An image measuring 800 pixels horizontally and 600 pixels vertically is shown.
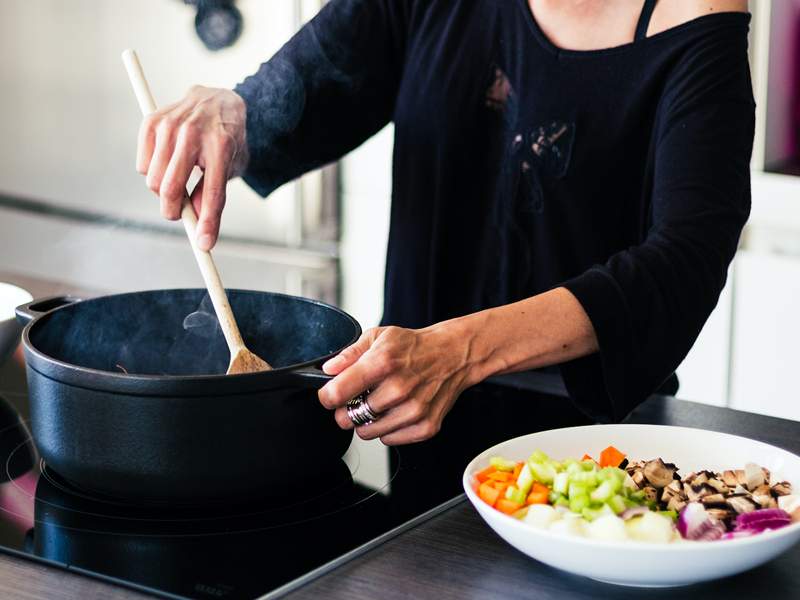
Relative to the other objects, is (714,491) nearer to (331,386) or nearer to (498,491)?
(498,491)

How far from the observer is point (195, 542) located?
959 millimetres

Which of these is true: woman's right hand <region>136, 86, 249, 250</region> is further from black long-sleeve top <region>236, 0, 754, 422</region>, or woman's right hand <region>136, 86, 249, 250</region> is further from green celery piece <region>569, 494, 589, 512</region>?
green celery piece <region>569, 494, 589, 512</region>

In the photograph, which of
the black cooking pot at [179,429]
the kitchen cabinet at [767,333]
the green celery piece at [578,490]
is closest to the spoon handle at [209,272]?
the black cooking pot at [179,429]

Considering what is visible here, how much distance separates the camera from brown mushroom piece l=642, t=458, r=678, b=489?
3.03ft

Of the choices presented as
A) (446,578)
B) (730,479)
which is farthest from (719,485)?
(446,578)

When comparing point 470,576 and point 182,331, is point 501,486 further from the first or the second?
point 182,331

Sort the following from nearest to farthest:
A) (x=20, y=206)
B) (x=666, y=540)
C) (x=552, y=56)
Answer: (x=666, y=540) < (x=552, y=56) < (x=20, y=206)

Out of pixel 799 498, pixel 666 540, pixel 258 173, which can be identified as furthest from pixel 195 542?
pixel 258 173

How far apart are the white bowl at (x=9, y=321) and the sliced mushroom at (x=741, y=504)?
0.83 metres

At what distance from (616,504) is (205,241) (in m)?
0.57

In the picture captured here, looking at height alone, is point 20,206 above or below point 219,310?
below

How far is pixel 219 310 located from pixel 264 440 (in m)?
0.25

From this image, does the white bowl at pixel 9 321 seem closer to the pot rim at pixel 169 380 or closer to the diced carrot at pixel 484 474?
the pot rim at pixel 169 380

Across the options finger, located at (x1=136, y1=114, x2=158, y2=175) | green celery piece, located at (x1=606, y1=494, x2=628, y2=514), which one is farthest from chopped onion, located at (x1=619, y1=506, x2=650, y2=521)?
finger, located at (x1=136, y1=114, x2=158, y2=175)
